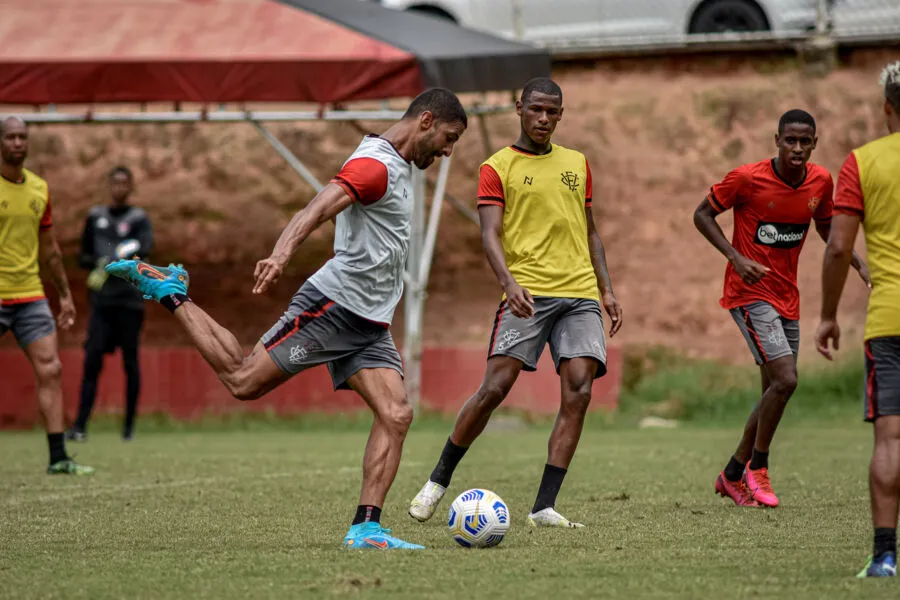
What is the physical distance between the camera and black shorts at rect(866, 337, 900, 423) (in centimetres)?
536

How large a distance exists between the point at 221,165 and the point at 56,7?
3533mm

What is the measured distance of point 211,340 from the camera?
6488 mm

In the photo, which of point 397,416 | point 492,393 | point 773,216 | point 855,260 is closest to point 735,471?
point 855,260

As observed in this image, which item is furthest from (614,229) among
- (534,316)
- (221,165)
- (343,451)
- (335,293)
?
(335,293)

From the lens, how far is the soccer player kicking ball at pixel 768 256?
8.37 m

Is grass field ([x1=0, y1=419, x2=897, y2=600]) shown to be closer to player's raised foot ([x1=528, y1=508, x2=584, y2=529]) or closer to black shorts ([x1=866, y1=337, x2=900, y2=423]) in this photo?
player's raised foot ([x1=528, y1=508, x2=584, y2=529])

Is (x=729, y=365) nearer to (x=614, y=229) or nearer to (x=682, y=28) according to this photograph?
(x=614, y=229)

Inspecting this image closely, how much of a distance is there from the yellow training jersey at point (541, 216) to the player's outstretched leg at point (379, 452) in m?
1.35

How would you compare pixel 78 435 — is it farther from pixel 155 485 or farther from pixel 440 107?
pixel 440 107

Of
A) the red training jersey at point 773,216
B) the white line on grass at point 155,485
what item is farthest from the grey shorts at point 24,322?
the red training jersey at point 773,216

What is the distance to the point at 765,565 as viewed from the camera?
577 centimetres

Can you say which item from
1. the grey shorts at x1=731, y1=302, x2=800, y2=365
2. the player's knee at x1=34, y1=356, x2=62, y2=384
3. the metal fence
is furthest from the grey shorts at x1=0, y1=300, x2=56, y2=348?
the metal fence

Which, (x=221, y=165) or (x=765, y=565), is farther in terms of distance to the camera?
(x=221, y=165)

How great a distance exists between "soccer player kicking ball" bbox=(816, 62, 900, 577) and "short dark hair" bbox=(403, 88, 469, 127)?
1911 millimetres
